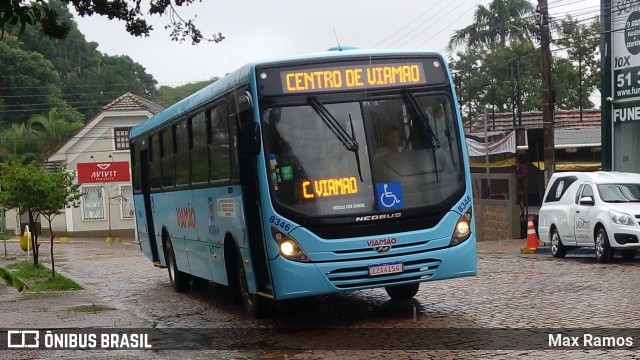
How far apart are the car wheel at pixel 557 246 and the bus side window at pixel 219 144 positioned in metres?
10.0

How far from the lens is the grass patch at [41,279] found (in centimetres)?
1938

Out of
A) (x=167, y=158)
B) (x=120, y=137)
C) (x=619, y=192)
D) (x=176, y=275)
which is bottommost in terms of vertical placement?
(x=176, y=275)

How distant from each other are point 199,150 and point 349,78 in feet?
12.4

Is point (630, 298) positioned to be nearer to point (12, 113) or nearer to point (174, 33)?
point (174, 33)

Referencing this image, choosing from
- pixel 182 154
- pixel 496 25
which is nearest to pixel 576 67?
pixel 496 25

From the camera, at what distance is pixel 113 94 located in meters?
75.9

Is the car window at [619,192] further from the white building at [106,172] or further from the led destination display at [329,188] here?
the white building at [106,172]

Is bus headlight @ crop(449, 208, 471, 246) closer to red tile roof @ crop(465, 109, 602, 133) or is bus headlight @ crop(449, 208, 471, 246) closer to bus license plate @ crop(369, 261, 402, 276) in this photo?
bus license plate @ crop(369, 261, 402, 276)

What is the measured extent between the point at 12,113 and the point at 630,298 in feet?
206

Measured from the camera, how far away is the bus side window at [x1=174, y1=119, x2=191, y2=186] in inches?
602

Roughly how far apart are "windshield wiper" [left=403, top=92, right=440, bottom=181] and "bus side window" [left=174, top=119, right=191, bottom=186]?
492 centimetres

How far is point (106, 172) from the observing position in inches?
2130

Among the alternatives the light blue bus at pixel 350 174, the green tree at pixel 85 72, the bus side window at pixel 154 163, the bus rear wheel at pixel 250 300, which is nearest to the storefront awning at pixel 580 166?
the bus side window at pixel 154 163

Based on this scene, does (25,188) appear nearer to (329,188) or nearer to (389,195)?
(329,188)
